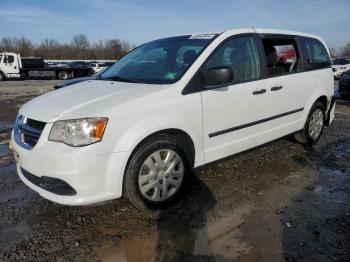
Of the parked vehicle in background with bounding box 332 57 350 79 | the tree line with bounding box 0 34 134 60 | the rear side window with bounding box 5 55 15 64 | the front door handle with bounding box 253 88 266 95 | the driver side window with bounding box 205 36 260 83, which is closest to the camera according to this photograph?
the driver side window with bounding box 205 36 260 83

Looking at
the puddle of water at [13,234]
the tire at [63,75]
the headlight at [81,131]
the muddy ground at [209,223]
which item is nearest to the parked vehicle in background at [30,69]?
the tire at [63,75]

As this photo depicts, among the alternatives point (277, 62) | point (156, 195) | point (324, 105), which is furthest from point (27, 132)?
point (324, 105)

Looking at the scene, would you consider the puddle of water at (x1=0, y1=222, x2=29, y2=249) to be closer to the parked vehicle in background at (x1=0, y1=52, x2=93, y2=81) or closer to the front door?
the front door

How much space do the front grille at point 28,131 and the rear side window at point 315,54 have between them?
4.01 metres

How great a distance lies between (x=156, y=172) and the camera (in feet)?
11.3

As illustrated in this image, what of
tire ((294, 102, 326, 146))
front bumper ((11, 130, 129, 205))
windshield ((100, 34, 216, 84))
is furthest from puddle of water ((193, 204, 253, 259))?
tire ((294, 102, 326, 146))

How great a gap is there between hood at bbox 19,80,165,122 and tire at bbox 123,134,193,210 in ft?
1.56

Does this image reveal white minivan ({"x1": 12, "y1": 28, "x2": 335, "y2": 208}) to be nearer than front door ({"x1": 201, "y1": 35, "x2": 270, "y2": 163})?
Yes

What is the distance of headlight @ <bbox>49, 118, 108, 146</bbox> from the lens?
2979 mm

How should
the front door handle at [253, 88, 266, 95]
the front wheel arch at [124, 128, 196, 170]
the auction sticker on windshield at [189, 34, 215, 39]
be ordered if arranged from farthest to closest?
the front door handle at [253, 88, 266, 95] < the auction sticker on windshield at [189, 34, 215, 39] < the front wheel arch at [124, 128, 196, 170]

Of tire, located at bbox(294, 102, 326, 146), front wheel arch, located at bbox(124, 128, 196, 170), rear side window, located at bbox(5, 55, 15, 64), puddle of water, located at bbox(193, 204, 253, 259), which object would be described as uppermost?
rear side window, located at bbox(5, 55, 15, 64)

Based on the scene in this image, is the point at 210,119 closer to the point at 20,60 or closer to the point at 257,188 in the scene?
the point at 257,188

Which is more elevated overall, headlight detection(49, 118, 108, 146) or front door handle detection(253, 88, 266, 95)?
front door handle detection(253, 88, 266, 95)

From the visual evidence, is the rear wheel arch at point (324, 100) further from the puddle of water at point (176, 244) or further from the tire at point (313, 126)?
the puddle of water at point (176, 244)
